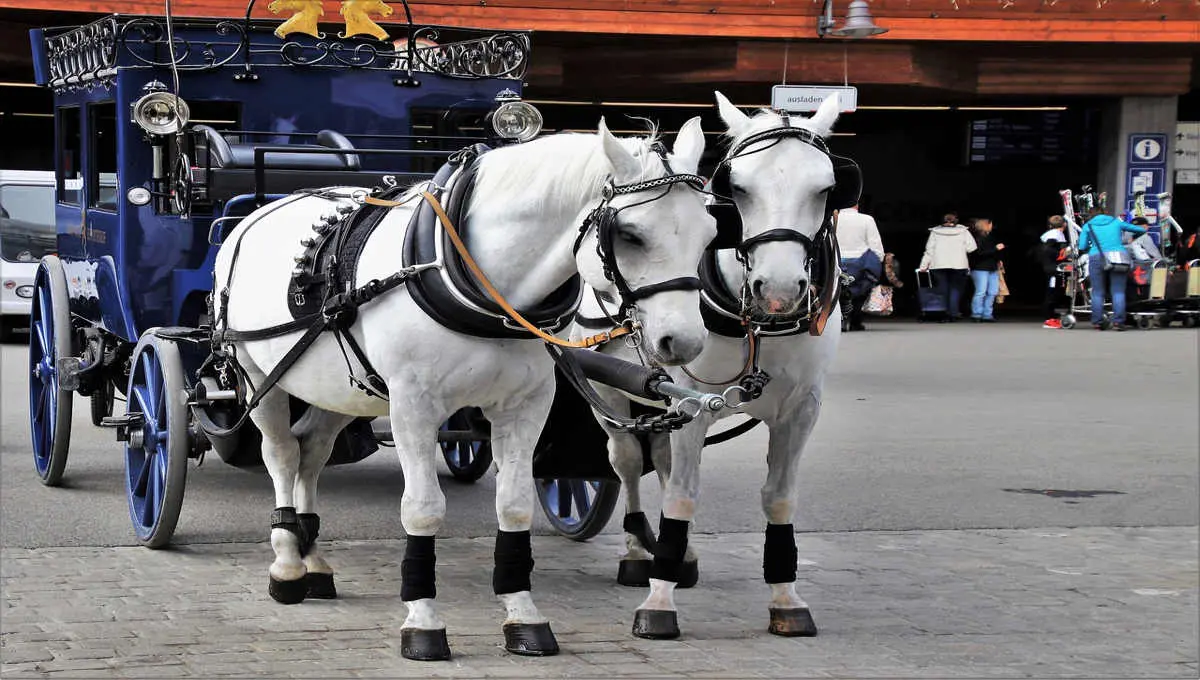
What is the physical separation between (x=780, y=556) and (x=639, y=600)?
774 millimetres

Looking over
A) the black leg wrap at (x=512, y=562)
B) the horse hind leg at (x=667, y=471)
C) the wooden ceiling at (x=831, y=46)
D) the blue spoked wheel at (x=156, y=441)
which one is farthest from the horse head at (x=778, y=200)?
the wooden ceiling at (x=831, y=46)

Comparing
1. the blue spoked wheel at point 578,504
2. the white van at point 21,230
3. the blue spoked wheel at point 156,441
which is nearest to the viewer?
the blue spoked wheel at point 156,441

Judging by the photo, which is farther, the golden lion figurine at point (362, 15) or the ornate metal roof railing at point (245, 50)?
the golden lion figurine at point (362, 15)

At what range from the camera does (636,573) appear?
6.33 meters

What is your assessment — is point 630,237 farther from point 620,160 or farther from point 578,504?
point 578,504

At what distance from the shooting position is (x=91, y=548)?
272 inches

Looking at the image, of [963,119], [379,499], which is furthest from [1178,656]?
[963,119]

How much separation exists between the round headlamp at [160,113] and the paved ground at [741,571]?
1.96m

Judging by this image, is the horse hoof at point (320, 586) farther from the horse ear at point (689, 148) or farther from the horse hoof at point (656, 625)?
the horse ear at point (689, 148)

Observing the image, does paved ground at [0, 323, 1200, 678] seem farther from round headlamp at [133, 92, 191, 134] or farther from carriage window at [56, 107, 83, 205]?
round headlamp at [133, 92, 191, 134]

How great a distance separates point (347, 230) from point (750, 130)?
153 centimetres

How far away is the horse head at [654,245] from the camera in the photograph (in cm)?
432

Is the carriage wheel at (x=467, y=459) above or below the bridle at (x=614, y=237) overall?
below

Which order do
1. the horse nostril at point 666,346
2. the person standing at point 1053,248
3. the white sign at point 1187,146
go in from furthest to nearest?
the white sign at point 1187,146 → the person standing at point 1053,248 → the horse nostril at point 666,346
